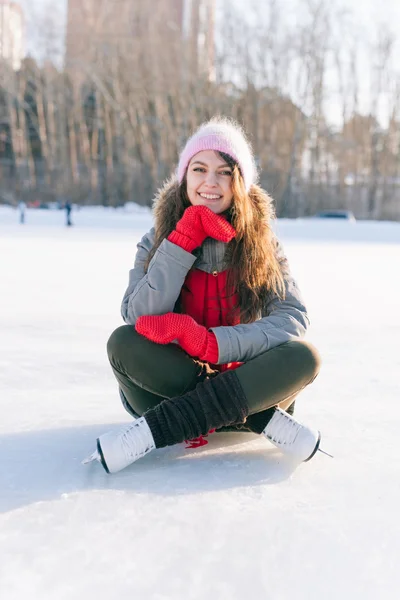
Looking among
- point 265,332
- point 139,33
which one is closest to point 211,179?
point 265,332

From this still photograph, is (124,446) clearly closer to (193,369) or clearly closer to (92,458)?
(92,458)

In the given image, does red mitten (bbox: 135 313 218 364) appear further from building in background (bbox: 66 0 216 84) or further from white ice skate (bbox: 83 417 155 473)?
building in background (bbox: 66 0 216 84)

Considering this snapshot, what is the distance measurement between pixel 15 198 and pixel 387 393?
24.5 m

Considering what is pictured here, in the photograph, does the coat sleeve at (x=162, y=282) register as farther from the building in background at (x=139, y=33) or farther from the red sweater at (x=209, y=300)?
the building in background at (x=139, y=33)

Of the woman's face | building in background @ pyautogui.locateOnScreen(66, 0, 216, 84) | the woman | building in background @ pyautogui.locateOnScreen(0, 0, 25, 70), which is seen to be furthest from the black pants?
building in background @ pyautogui.locateOnScreen(0, 0, 25, 70)

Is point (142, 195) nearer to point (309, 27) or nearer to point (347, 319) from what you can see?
point (309, 27)

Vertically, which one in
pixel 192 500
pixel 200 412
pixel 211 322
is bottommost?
pixel 192 500

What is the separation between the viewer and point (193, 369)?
5.54ft

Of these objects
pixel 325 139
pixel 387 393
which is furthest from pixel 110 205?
pixel 387 393

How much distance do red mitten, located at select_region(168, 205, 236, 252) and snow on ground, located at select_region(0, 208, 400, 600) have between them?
52 cm

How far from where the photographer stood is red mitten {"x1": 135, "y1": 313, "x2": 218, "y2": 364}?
1.63 metres

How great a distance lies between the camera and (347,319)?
3.98m

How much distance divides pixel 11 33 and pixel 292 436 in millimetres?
26743

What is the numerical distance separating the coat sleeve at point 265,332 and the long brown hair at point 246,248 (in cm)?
4
